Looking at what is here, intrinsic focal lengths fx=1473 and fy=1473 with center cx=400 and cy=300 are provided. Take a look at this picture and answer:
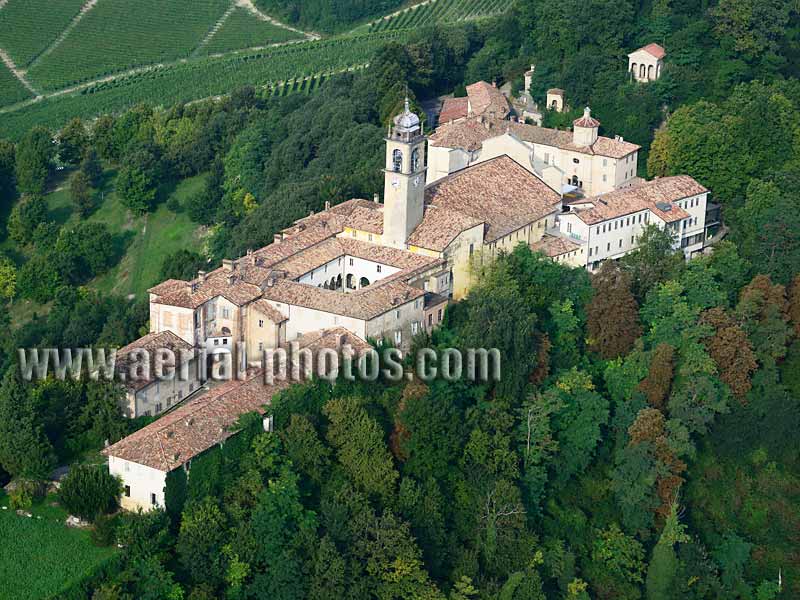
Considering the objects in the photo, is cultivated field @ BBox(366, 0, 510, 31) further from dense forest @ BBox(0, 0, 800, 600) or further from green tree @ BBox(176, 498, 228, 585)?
green tree @ BBox(176, 498, 228, 585)

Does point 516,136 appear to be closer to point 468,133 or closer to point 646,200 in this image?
point 468,133

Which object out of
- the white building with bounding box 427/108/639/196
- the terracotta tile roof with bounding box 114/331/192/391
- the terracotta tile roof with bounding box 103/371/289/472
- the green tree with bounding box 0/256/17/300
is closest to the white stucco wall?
the terracotta tile roof with bounding box 103/371/289/472

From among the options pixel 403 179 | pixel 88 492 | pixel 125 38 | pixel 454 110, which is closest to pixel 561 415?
pixel 403 179

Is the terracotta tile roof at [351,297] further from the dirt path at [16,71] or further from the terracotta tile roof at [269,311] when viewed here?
the dirt path at [16,71]

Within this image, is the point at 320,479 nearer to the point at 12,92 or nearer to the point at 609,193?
the point at 609,193

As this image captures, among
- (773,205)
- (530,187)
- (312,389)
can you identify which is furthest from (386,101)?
(312,389)
